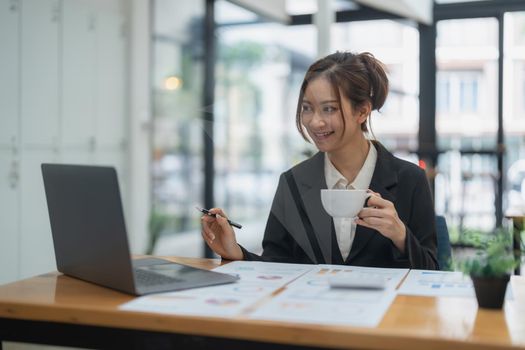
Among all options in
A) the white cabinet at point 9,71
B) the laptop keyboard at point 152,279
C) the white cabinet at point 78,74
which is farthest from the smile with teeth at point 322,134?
the white cabinet at point 78,74

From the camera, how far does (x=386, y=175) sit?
203 cm

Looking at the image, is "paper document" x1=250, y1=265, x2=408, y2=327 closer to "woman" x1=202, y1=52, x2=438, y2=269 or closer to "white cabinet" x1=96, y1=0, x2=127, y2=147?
"woman" x1=202, y1=52, x2=438, y2=269

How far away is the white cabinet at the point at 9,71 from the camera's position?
3.52 meters

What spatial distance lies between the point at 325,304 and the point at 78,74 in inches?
129

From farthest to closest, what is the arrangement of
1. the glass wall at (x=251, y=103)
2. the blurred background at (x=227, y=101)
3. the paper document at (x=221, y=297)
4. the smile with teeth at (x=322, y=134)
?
the glass wall at (x=251, y=103), the blurred background at (x=227, y=101), the smile with teeth at (x=322, y=134), the paper document at (x=221, y=297)

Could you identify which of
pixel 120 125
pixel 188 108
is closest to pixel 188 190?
pixel 188 108

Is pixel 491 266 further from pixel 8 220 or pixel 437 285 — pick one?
pixel 8 220

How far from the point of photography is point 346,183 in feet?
6.82

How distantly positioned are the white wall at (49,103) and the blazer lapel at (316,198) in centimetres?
207

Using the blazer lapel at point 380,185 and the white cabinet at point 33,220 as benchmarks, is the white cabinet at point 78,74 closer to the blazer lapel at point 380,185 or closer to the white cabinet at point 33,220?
the white cabinet at point 33,220

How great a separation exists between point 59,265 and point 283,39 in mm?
4600

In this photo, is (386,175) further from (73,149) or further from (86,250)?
(73,149)

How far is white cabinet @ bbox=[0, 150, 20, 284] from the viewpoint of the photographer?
356 cm

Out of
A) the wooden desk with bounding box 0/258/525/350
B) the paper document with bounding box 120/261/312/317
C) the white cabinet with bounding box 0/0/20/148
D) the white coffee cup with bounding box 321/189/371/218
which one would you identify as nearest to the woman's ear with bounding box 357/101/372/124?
the white coffee cup with bounding box 321/189/371/218
